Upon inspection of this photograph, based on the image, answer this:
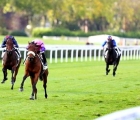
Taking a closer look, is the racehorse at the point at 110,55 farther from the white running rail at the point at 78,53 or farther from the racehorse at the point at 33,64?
the racehorse at the point at 33,64

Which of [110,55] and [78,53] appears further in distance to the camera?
[78,53]

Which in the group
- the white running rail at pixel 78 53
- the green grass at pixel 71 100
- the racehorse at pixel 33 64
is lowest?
the white running rail at pixel 78 53

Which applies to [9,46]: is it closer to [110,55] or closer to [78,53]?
[110,55]

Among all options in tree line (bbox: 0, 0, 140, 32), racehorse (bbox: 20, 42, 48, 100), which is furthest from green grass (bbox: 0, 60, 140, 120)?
tree line (bbox: 0, 0, 140, 32)

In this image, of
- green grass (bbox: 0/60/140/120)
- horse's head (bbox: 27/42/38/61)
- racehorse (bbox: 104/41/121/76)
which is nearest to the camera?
green grass (bbox: 0/60/140/120)

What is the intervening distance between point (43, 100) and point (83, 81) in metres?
5.82

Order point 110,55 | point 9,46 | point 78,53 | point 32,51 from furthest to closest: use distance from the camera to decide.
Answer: point 78,53 → point 110,55 → point 9,46 → point 32,51

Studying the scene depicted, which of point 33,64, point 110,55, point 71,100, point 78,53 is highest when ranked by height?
point 33,64

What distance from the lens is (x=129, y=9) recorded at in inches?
3319

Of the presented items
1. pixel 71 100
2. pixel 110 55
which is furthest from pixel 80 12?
pixel 71 100

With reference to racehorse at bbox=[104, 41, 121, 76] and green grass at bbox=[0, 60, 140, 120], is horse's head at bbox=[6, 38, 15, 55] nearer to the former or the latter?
green grass at bbox=[0, 60, 140, 120]

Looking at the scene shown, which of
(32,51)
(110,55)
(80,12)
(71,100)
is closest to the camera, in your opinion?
(32,51)

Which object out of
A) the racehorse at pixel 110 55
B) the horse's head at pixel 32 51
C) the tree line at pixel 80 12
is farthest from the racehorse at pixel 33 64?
the tree line at pixel 80 12

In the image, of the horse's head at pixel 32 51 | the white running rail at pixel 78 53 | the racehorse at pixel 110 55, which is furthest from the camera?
the white running rail at pixel 78 53
